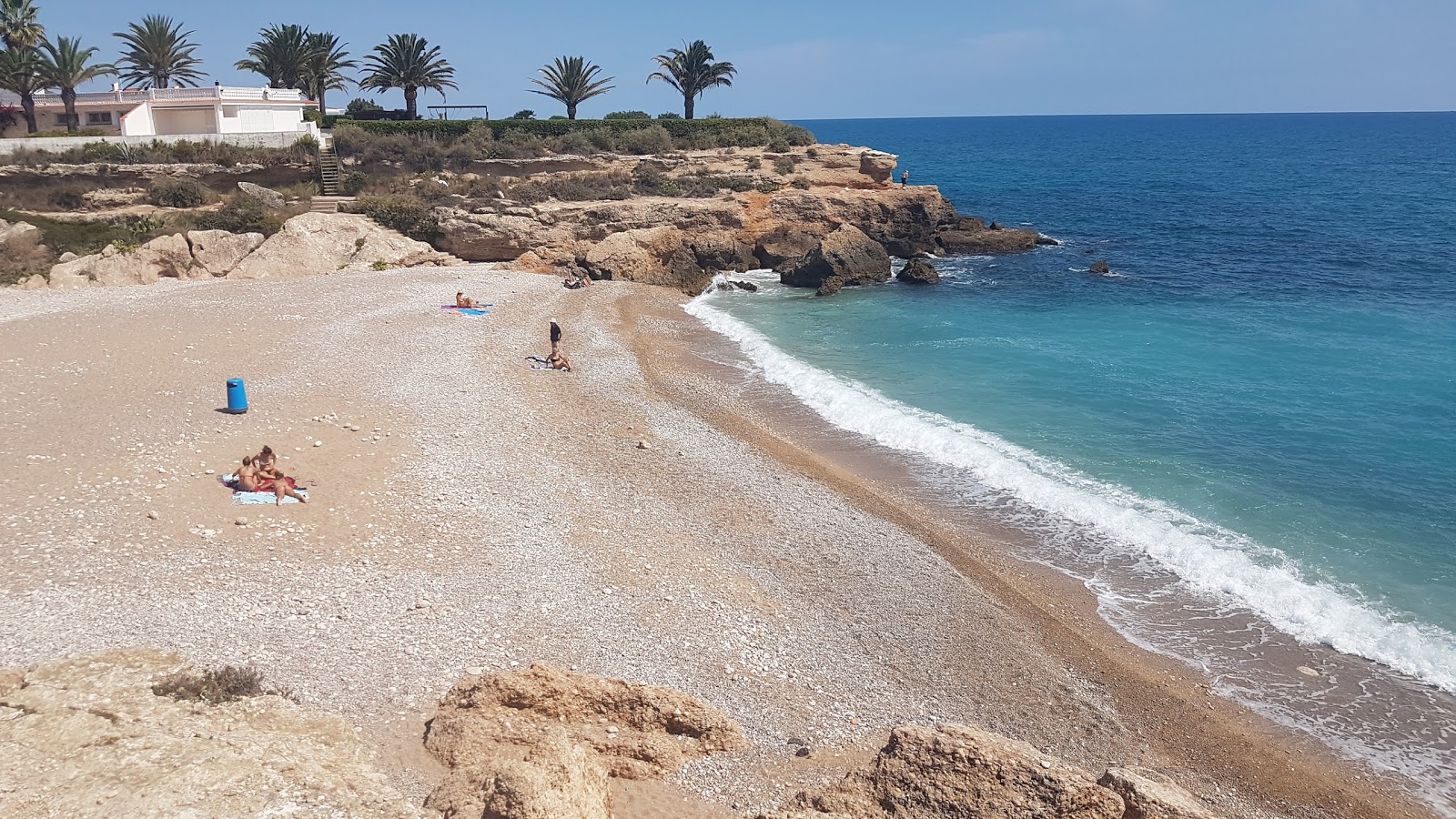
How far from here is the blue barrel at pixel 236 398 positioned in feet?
54.9

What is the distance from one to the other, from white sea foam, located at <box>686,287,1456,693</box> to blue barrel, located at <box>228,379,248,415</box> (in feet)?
38.7

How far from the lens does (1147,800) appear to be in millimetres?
6273

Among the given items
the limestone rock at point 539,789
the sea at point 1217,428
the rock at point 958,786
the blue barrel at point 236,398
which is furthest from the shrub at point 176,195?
the rock at point 958,786

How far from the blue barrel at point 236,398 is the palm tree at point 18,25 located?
38.7 m

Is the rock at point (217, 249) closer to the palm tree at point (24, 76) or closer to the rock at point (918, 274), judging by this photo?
the palm tree at point (24, 76)

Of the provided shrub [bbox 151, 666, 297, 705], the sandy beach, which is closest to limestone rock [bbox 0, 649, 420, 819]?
shrub [bbox 151, 666, 297, 705]

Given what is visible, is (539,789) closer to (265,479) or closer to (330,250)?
(265,479)

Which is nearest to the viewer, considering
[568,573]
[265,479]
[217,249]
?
[568,573]

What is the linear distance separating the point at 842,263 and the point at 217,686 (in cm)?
3017

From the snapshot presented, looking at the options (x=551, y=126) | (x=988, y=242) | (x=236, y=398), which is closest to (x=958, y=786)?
(x=236, y=398)

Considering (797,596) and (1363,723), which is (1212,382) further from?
(797,596)

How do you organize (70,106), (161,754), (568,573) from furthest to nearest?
(70,106), (568,573), (161,754)

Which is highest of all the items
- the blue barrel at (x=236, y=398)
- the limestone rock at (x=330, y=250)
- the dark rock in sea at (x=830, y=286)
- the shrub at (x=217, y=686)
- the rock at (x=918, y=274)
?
the limestone rock at (x=330, y=250)

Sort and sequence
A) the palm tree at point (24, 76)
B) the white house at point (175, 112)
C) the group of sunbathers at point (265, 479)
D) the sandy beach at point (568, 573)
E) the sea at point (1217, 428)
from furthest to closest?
the white house at point (175, 112) → the palm tree at point (24, 76) → the group of sunbathers at point (265, 479) → the sea at point (1217, 428) → the sandy beach at point (568, 573)
